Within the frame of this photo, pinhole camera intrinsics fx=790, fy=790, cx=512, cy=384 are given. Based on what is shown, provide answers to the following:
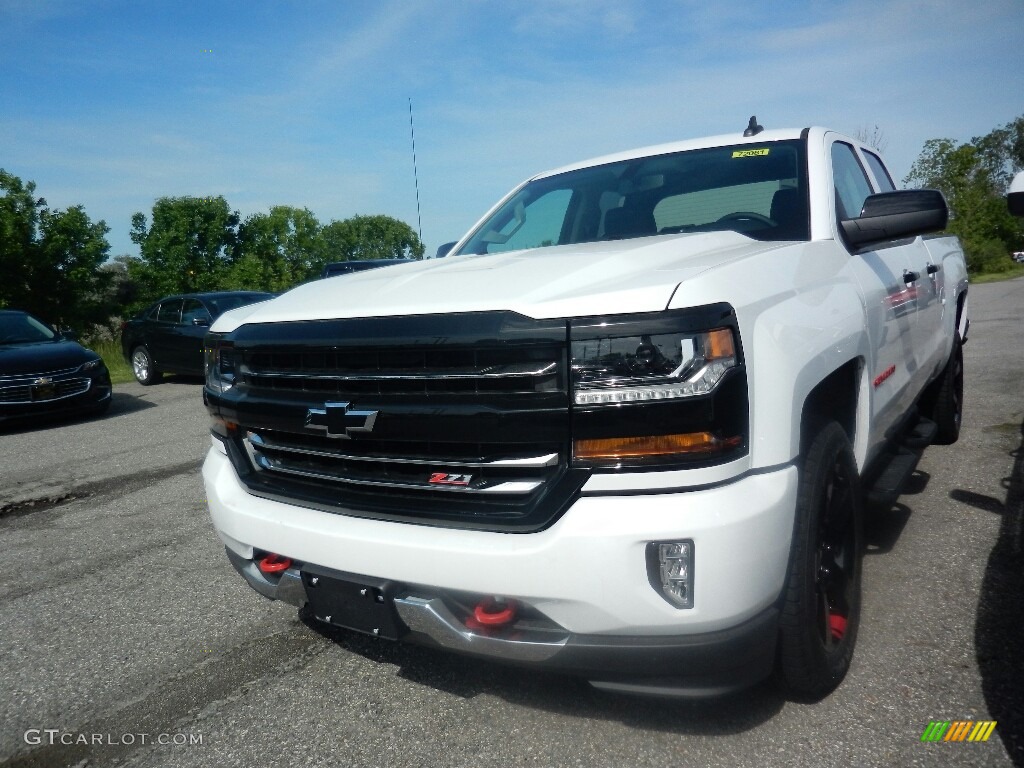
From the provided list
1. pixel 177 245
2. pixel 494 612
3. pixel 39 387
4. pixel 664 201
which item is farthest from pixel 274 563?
pixel 177 245

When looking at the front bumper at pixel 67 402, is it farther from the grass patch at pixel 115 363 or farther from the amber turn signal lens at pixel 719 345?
the amber turn signal lens at pixel 719 345

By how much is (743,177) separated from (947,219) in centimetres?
87

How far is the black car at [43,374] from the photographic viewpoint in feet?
28.9

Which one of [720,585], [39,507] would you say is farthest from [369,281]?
[39,507]

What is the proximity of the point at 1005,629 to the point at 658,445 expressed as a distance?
1.77 meters

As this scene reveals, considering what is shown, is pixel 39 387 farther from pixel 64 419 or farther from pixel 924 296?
pixel 924 296

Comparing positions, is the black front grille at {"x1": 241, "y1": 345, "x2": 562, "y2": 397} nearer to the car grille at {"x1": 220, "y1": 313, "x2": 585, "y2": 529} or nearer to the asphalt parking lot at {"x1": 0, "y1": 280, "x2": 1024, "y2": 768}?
the car grille at {"x1": 220, "y1": 313, "x2": 585, "y2": 529}

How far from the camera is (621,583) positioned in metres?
→ 1.86

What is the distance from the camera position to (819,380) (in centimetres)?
223

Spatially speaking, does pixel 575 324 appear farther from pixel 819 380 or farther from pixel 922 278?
pixel 922 278

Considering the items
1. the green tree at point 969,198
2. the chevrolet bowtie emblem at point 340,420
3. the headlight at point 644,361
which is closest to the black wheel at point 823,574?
the headlight at point 644,361

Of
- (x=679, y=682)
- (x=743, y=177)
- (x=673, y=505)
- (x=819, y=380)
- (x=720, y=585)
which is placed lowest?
(x=679, y=682)

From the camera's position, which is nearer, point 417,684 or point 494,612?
point 494,612

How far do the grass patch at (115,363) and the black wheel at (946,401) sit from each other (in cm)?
1178
